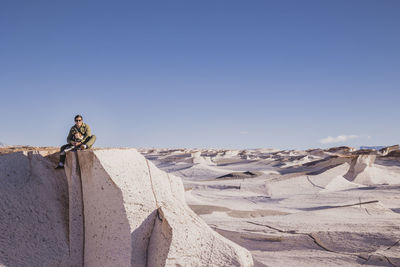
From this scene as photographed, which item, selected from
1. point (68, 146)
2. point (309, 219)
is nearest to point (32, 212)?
point (68, 146)

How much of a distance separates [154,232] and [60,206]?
97 cm

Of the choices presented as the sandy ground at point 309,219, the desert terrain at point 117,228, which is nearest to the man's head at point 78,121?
the desert terrain at point 117,228

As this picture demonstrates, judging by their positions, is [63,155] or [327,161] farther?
[327,161]

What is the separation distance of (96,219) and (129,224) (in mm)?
364

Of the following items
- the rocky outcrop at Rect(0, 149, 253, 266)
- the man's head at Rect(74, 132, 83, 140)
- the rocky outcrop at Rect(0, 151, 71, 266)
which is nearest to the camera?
the rocky outcrop at Rect(0, 151, 71, 266)

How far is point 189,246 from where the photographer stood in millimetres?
2865

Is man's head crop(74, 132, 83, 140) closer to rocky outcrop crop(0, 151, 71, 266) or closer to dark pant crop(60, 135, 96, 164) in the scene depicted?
dark pant crop(60, 135, 96, 164)

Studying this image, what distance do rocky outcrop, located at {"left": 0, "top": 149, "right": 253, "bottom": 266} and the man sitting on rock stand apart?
0.13m

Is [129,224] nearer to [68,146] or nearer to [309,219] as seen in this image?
[68,146]

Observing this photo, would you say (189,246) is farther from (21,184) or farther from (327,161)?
(327,161)

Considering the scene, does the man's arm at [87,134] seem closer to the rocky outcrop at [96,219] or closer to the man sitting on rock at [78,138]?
the man sitting on rock at [78,138]

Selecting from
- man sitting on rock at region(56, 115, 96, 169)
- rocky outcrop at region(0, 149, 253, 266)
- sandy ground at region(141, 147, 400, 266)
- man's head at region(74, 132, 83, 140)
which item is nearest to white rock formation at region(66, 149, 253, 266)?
rocky outcrop at region(0, 149, 253, 266)

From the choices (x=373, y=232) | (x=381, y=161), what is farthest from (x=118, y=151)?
(x=381, y=161)

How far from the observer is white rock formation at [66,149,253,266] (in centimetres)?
274
